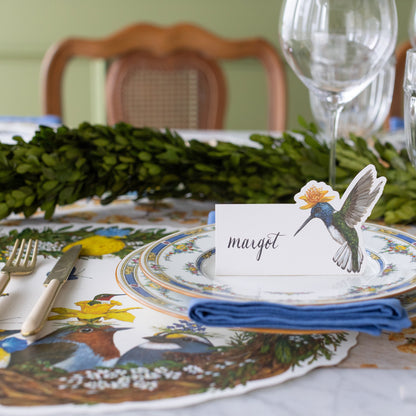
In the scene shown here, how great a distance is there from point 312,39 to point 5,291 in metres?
0.42

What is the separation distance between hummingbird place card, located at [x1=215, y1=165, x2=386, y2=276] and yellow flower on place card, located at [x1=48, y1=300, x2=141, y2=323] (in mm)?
83

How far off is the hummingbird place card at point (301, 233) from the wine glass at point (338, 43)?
20 cm

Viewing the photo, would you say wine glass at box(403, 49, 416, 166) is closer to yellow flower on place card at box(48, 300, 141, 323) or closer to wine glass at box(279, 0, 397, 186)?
wine glass at box(279, 0, 397, 186)

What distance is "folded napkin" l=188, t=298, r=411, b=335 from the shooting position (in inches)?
14.3

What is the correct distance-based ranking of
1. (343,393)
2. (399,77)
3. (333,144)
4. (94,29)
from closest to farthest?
(343,393), (333,144), (399,77), (94,29)

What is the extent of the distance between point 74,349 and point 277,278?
0.16 metres

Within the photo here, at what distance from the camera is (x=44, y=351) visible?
39 cm

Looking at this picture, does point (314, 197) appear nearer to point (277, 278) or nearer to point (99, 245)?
point (277, 278)

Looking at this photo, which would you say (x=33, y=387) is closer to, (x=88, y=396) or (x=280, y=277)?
(x=88, y=396)

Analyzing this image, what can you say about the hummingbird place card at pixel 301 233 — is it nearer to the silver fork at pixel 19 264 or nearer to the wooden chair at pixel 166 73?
the silver fork at pixel 19 264

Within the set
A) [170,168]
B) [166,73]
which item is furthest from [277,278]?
[166,73]

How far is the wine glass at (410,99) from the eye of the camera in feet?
1.62

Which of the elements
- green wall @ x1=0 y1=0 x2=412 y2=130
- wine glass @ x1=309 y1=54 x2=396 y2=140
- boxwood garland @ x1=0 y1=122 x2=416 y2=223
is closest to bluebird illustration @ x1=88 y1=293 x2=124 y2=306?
boxwood garland @ x1=0 y1=122 x2=416 y2=223

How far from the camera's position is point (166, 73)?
72.8 inches
